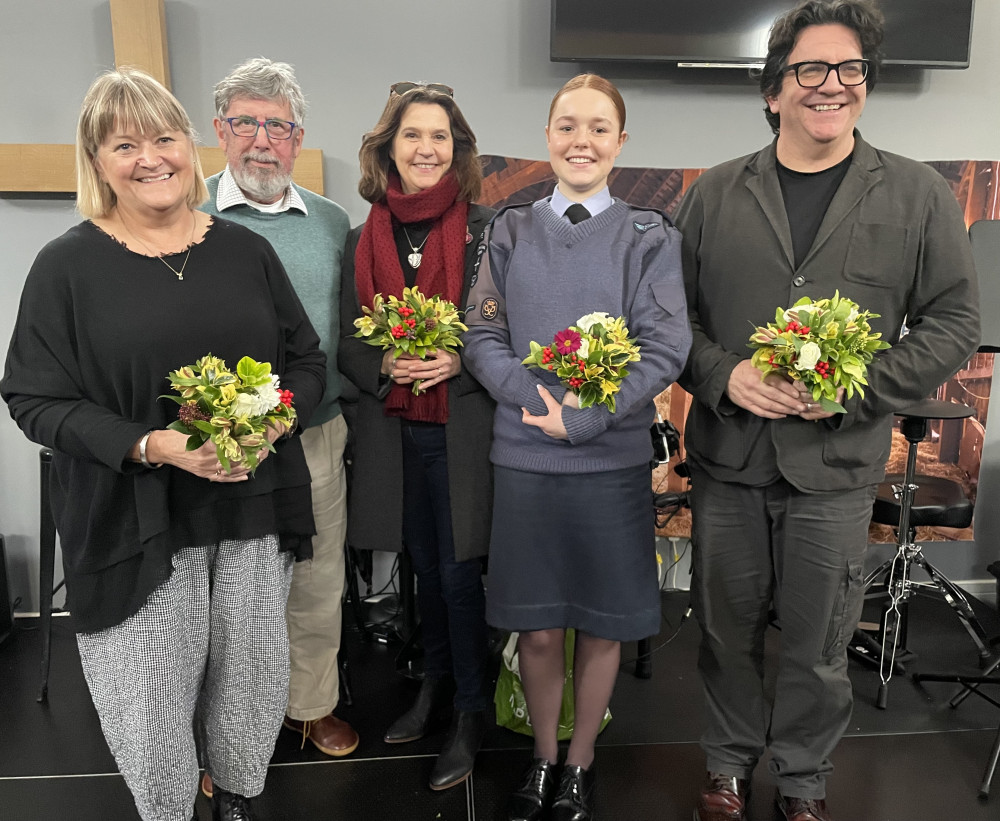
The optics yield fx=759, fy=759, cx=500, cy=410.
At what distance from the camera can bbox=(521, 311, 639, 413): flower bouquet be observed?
1.82 meters

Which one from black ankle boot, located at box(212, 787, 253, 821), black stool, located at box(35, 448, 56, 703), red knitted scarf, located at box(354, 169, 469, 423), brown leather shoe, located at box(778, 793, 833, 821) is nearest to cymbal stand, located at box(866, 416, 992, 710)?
brown leather shoe, located at box(778, 793, 833, 821)

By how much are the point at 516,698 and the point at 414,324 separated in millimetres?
1454

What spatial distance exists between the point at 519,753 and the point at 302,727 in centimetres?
79

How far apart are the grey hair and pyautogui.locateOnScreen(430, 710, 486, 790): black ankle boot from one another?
2.02 metres

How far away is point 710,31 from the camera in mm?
3400

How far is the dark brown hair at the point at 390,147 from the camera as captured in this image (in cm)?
223

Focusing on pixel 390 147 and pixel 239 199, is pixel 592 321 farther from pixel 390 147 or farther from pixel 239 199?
pixel 239 199

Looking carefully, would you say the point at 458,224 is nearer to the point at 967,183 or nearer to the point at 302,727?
the point at 302,727

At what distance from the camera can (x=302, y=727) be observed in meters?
2.76

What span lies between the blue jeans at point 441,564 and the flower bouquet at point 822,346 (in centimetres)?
100

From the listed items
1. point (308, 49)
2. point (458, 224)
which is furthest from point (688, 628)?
point (308, 49)

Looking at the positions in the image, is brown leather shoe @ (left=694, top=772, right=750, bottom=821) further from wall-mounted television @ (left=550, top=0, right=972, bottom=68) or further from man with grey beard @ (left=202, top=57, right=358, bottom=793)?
wall-mounted television @ (left=550, top=0, right=972, bottom=68)

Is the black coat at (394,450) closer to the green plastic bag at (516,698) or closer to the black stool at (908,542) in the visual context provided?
the green plastic bag at (516,698)

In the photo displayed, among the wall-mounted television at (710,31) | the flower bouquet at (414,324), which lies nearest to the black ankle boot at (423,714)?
the flower bouquet at (414,324)
